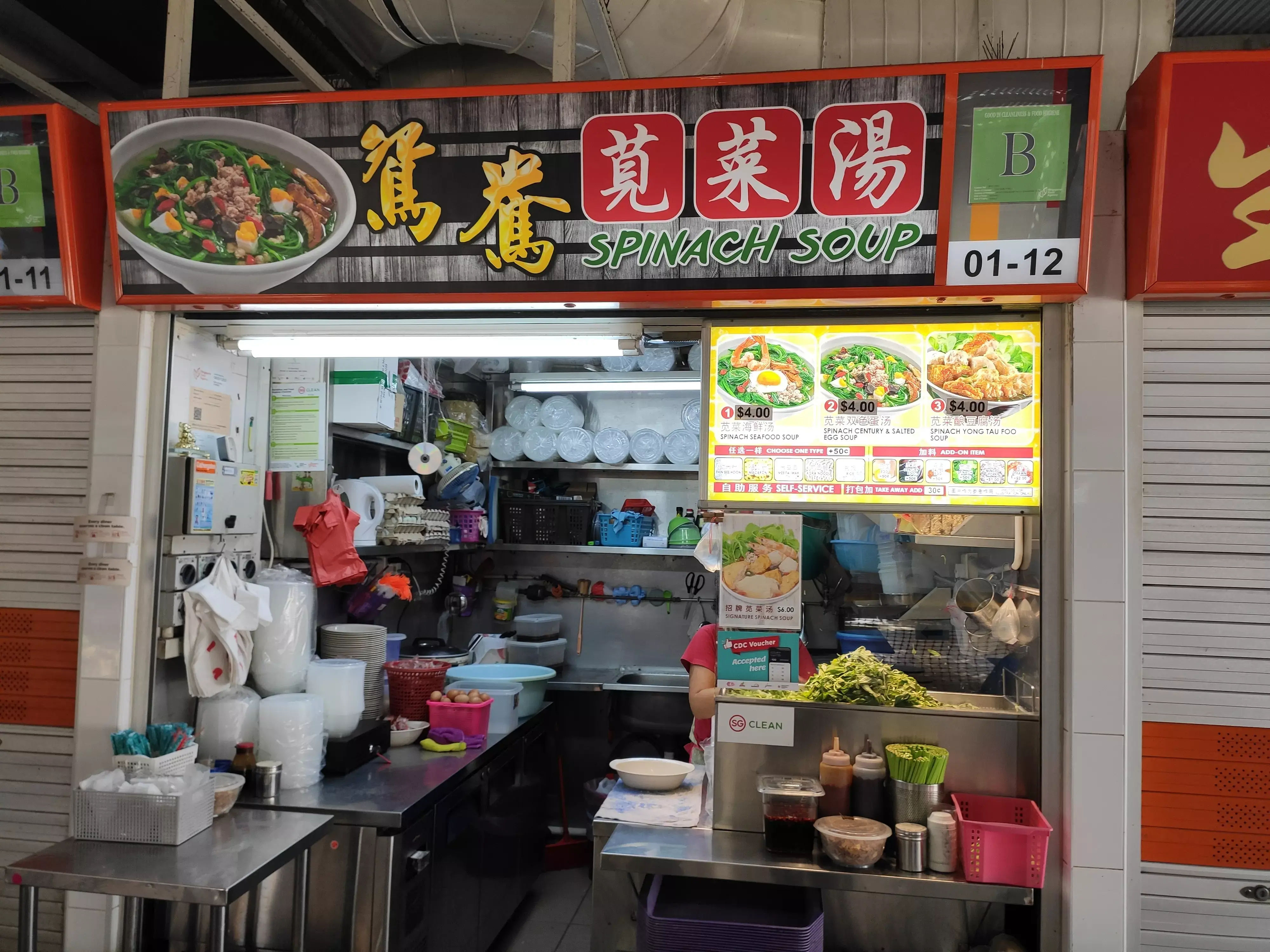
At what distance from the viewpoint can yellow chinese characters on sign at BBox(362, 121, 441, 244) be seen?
2848 millimetres

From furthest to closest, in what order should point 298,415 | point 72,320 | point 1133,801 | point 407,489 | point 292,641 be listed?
1. point 407,489
2. point 298,415
3. point 292,641
4. point 72,320
5. point 1133,801

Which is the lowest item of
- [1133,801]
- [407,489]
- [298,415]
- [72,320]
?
[1133,801]

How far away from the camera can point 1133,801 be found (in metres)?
2.60

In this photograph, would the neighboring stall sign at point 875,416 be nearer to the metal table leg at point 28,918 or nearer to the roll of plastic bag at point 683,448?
the metal table leg at point 28,918

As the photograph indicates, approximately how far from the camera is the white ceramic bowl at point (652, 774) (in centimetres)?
330

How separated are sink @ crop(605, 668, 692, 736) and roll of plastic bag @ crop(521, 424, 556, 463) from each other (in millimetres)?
1801

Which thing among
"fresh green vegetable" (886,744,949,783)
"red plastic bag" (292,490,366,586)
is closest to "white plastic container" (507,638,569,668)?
"red plastic bag" (292,490,366,586)

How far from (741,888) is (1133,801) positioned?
1.23 m

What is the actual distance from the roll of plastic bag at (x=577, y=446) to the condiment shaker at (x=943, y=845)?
4.21 m

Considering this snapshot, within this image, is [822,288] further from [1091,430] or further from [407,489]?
[407,489]

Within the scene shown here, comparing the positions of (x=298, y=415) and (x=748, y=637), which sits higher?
(x=298, y=415)

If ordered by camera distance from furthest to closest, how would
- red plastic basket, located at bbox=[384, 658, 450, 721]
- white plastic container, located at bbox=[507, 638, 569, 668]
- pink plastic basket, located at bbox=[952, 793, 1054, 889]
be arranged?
white plastic container, located at bbox=[507, 638, 569, 668] → red plastic basket, located at bbox=[384, 658, 450, 721] → pink plastic basket, located at bbox=[952, 793, 1054, 889]

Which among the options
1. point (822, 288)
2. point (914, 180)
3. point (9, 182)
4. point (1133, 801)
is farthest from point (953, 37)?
point (9, 182)

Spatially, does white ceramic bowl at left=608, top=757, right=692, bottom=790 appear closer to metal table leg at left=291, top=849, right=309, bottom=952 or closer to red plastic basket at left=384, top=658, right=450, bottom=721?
metal table leg at left=291, top=849, right=309, bottom=952
